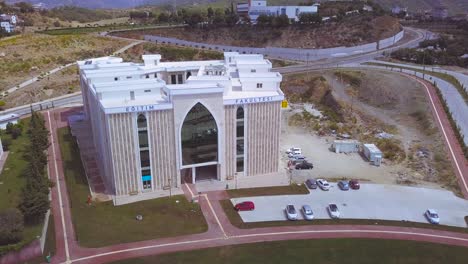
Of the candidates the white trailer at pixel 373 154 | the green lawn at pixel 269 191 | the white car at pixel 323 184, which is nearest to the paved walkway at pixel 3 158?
Result: the green lawn at pixel 269 191

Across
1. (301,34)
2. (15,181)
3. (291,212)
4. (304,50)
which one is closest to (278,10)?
(301,34)

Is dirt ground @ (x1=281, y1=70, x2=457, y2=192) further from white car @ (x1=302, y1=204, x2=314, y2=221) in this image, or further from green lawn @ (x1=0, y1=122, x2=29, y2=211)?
green lawn @ (x1=0, y1=122, x2=29, y2=211)

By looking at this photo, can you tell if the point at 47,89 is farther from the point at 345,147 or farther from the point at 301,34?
the point at 301,34

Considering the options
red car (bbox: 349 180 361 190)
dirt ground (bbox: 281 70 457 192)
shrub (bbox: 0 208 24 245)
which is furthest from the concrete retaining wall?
shrub (bbox: 0 208 24 245)

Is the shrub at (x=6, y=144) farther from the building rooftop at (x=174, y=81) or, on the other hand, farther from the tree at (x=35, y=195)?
the building rooftop at (x=174, y=81)

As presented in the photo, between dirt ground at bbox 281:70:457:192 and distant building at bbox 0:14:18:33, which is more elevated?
distant building at bbox 0:14:18:33
